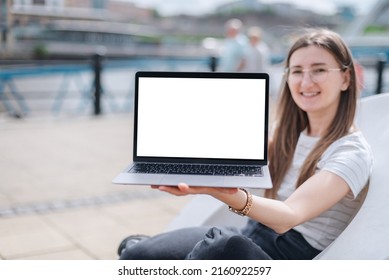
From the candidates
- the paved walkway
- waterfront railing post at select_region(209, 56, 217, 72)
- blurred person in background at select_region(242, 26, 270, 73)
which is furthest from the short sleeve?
waterfront railing post at select_region(209, 56, 217, 72)

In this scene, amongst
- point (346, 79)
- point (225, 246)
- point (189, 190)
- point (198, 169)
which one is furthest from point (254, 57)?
point (189, 190)

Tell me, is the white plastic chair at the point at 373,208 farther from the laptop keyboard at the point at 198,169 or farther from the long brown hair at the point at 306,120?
the laptop keyboard at the point at 198,169

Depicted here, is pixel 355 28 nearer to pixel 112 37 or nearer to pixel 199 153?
pixel 112 37

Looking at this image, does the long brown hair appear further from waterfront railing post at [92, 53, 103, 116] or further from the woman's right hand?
waterfront railing post at [92, 53, 103, 116]

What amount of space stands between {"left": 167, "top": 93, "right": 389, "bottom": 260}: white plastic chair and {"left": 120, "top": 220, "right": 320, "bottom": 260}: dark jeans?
5.0 inches

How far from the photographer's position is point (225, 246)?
6.25 feet

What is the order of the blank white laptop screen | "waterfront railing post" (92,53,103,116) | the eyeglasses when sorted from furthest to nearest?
"waterfront railing post" (92,53,103,116), the eyeglasses, the blank white laptop screen

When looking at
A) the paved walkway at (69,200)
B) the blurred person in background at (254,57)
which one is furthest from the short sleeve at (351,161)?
the blurred person in background at (254,57)

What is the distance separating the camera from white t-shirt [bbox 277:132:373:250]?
189 centimetres

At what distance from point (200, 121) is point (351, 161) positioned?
51cm

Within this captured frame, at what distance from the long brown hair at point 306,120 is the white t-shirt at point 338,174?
4 centimetres

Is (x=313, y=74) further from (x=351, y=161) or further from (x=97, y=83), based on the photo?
(x=97, y=83)

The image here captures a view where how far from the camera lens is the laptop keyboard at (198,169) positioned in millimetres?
1697
